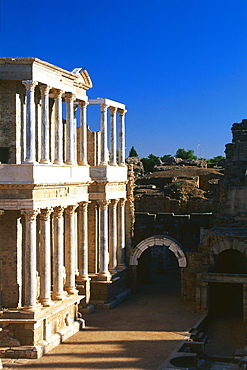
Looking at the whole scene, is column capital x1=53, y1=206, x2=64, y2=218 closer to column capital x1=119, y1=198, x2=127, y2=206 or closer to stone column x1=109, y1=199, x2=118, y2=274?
stone column x1=109, y1=199, x2=118, y2=274

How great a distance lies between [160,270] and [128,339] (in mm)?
16128

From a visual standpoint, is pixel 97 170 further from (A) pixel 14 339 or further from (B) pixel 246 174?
(A) pixel 14 339

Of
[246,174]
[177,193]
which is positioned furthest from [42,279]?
[177,193]

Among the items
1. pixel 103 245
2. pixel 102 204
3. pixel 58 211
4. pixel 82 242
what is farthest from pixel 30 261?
pixel 102 204

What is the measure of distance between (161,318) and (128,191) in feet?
27.8

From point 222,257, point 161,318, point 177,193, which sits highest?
point 177,193

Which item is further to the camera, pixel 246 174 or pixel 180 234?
pixel 180 234

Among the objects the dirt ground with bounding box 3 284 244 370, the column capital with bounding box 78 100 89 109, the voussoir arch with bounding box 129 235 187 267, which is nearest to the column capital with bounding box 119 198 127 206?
the voussoir arch with bounding box 129 235 187 267

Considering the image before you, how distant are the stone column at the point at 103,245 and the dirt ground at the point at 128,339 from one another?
162 centimetres

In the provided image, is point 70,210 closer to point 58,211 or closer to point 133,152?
point 58,211

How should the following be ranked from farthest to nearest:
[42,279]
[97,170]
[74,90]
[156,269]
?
[156,269]
[97,170]
[74,90]
[42,279]

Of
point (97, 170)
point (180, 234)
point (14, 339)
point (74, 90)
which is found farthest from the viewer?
point (180, 234)

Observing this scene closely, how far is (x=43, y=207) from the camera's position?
20.1 meters

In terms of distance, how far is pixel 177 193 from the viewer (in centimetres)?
Answer: 4284
